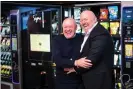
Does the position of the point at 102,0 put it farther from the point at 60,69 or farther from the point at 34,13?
the point at 60,69

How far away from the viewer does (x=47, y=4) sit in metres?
3.88

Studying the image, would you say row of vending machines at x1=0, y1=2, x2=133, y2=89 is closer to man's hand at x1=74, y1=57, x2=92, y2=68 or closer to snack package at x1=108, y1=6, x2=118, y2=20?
snack package at x1=108, y1=6, x2=118, y2=20

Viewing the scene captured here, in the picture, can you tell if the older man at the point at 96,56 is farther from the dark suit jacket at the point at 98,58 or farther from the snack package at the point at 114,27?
the snack package at the point at 114,27

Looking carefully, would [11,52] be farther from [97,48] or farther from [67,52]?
[97,48]

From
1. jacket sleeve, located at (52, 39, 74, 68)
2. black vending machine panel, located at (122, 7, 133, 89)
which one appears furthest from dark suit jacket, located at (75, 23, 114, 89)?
black vending machine panel, located at (122, 7, 133, 89)

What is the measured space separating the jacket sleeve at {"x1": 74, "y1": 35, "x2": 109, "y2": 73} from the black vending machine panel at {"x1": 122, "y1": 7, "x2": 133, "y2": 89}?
1.18 m

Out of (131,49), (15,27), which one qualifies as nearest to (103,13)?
(131,49)

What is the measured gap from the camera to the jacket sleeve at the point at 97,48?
2.37m

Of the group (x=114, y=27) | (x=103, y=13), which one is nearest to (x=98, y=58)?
(x=114, y=27)

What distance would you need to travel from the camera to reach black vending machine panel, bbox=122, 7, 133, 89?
3506 millimetres

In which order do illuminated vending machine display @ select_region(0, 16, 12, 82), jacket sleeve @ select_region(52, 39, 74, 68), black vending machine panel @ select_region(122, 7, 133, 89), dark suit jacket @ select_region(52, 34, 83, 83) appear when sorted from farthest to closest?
illuminated vending machine display @ select_region(0, 16, 12, 82) → black vending machine panel @ select_region(122, 7, 133, 89) → dark suit jacket @ select_region(52, 34, 83, 83) → jacket sleeve @ select_region(52, 39, 74, 68)

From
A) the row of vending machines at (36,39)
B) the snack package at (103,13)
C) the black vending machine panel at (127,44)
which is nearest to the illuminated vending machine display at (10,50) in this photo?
the row of vending machines at (36,39)

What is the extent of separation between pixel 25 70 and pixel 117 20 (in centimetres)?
148

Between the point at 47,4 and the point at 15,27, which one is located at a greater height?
the point at 47,4
